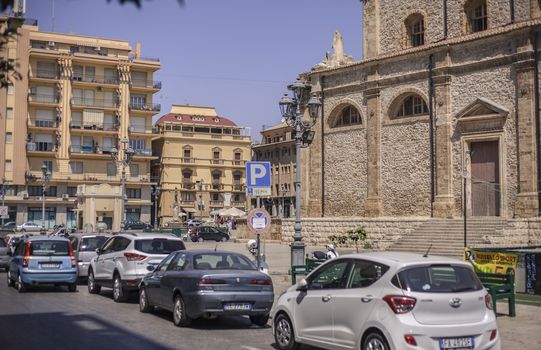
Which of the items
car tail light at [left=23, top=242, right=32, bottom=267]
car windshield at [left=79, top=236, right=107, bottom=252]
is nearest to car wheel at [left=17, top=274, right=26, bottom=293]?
car tail light at [left=23, top=242, right=32, bottom=267]

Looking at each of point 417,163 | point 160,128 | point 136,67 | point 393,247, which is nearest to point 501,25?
point 417,163

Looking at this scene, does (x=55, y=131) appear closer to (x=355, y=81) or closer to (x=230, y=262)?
(x=355, y=81)

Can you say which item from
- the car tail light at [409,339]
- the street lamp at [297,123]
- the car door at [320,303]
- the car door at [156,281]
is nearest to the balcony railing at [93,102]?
the street lamp at [297,123]

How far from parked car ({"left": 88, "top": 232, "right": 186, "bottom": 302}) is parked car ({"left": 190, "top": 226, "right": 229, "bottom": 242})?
1357 inches

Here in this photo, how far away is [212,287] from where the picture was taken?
11617 mm

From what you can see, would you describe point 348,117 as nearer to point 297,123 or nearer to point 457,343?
point 297,123

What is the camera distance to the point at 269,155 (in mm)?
91688

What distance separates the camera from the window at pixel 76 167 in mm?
70706

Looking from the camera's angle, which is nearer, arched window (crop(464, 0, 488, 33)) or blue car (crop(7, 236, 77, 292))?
blue car (crop(7, 236, 77, 292))

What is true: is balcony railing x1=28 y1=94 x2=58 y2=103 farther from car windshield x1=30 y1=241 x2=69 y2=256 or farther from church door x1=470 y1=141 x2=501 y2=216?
car windshield x1=30 y1=241 x2=69 y2=256

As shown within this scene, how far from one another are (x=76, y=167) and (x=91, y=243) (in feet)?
171

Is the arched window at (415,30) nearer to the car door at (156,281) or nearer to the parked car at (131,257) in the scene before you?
the parked car at (131,257)

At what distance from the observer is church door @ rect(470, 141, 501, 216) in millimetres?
29969

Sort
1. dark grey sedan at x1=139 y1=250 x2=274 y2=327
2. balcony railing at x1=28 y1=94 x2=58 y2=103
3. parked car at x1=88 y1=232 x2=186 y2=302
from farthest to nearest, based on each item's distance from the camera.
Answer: balcony railing at x1=28 y1=94 x2=58 y2=103 → parked car at x1=88 y1=232 x2=186 y2=302 → dark grey sedan at x1=139 y1=250 x2=274 y2=327
